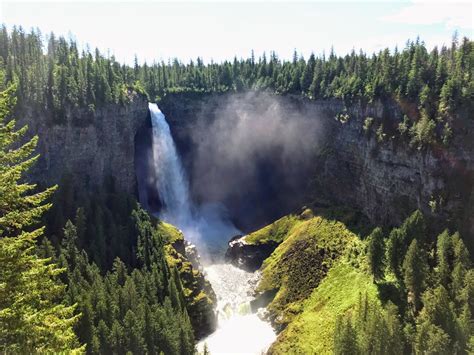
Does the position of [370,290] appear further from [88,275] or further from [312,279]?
[88,275]

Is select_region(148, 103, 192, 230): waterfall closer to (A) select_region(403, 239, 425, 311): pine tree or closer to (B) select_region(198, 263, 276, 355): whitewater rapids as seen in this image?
(B) select_region(198, 263, 276, 355): whitewater rapids

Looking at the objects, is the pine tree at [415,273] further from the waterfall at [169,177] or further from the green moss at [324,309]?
the waterfall at [169,177]

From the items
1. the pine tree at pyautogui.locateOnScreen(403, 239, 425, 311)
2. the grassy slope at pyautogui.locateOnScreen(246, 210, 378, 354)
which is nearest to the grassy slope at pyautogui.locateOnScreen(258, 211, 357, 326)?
the grassy slope at pyautogui.locateOnScreen(246, 210, 378, 354)

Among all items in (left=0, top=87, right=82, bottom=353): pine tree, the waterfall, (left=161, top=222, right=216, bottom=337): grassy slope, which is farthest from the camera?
the waterfall

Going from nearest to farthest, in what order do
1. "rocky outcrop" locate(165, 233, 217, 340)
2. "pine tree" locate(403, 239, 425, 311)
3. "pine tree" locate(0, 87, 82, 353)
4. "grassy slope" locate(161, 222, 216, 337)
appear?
"pine tree" locate(0, 87, 82, 353)
"pine tree" locate(403, 239, 425, 311)
"rocky outcrop" locate(165, 233, 217, 340)
"grassy slope" locate(161, 222, 216, 337)

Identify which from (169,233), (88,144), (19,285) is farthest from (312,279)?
(19,285)

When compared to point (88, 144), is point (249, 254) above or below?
below

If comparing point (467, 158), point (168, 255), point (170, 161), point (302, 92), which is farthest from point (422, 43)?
point (168, 255)
